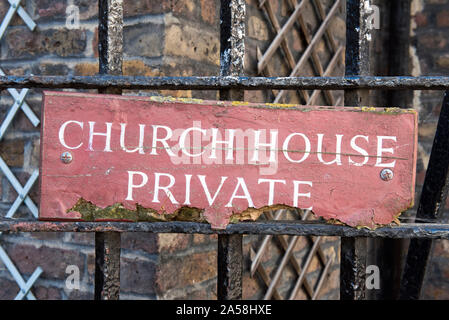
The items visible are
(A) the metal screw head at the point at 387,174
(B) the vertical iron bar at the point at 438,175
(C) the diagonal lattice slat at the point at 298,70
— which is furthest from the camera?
(C) the diagonal lattice slat at the point at 298,70

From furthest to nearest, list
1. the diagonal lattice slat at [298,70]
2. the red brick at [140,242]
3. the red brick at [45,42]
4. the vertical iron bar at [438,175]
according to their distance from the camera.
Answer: the diagonal lattice slat at [298,70]
the red brick at [45,42]
the red brick at [140,242]
the vertical iron bar at [438,175]

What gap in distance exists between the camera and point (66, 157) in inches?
26.4

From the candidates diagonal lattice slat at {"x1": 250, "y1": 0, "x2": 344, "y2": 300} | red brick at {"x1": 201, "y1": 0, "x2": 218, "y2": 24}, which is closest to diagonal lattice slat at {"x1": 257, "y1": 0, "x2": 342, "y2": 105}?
diagonal lattice slat at {"x1": 250, "y1": 0, "x2": 344, "y2": 300}

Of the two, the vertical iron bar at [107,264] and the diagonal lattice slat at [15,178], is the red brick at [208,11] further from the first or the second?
the vertical iron bar at [107,264]

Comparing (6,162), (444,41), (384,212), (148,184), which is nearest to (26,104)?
(6,162)

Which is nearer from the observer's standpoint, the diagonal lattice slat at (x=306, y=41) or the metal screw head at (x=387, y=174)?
the metal screw head at (x=387, y=174)

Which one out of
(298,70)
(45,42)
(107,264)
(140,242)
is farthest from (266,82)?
(298,70)

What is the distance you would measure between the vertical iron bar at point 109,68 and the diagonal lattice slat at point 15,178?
576 mm

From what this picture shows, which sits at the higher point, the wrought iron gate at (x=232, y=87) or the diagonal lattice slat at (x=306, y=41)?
the diagonal lattice slat at (x=306, y=41)

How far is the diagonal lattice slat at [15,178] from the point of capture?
4.05ft

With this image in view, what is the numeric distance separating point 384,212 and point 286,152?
167mm

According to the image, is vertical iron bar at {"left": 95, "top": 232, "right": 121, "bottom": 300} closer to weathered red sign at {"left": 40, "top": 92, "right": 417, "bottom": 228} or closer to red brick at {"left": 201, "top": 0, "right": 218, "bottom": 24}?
weathered red sign at {"left": 40, "top": 92, "right": 417, "bottom": 228}

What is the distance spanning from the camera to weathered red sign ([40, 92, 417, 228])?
0.67 m

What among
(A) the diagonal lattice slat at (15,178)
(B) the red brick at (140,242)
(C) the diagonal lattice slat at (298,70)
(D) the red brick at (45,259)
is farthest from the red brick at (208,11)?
(D) the red brick at (45,259)
